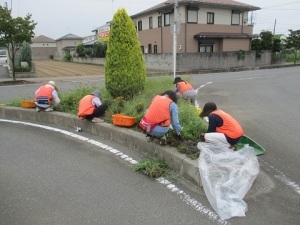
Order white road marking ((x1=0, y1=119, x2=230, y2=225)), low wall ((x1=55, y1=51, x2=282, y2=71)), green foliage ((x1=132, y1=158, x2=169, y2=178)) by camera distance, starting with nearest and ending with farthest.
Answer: white road marking ((x1=0, y1=119, x2=230, y2=225))
green foliage ((x1=132, y1=158, x2=169, y2=178))
low wall ((x1=55, y1=51, x2=282, y2=71))

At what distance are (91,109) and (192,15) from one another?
23828mm

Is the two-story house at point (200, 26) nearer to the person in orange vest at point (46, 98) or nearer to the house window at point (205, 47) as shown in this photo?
the house window at point (205, 47)

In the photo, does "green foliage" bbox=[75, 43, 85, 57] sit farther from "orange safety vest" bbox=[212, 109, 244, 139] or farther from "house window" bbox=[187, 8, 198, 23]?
"orange safety vest" bbox=[212, 109, 244, 139]

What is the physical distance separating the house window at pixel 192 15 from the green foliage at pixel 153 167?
25046 millimetres

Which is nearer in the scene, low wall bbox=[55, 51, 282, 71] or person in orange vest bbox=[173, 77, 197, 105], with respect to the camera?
person in orange vest bbox=[173, 77, 197, 105]

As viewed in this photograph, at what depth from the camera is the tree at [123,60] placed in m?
7.65

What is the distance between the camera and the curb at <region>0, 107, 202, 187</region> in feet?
13.5

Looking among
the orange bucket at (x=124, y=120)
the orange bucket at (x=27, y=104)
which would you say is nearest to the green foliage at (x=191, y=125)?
the orange bucket at (x=124, y=120)

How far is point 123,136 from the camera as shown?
5.68 metres

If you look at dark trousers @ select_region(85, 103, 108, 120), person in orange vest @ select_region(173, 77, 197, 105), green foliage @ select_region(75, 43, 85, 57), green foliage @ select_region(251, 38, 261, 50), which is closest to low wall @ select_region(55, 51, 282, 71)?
green foliage @ select_region(251, 38, 261, 50)

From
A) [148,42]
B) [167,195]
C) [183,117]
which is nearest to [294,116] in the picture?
[183,117]

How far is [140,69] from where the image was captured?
26.3ft

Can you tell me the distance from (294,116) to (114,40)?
562 cm

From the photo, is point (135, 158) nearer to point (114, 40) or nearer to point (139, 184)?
point (139, 184)
